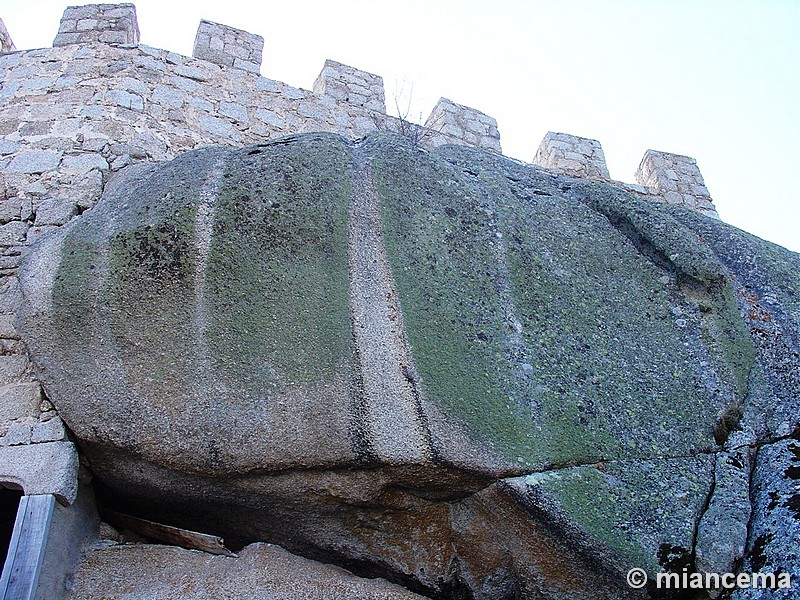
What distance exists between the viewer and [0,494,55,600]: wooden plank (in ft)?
7.03

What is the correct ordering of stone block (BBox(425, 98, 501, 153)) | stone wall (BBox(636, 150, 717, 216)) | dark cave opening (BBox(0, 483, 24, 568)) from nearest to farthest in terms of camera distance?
dark cave opening (BBox(0, 483, 24, 568))
stone block (BBox(425, 98, 501, 153))
stone wall (BBox(636, 150, 717, 216))

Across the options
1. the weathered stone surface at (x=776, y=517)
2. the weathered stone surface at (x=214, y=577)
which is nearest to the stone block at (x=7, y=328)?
the weathered stone surface at (x=214, y=577)

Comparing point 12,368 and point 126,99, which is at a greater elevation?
point 126,99

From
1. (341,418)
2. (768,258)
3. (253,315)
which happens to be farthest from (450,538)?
(768,258)

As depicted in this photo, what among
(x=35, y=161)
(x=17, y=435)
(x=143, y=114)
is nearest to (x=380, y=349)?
(x=17, y=435)

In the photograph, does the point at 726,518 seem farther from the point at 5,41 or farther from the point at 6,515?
the point at 5,41

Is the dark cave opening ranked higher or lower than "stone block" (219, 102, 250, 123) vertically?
lower

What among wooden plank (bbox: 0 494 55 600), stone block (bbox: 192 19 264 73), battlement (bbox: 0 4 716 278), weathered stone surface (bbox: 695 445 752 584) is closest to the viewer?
weathered stone surface (bbox: 695 445 752 584)

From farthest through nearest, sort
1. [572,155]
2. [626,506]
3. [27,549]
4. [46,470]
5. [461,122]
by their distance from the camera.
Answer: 1. [572,155]
2. [461,122]
3. [46,470]
4. [27,549]
5. [626,506]

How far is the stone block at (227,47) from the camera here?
14.5 feet

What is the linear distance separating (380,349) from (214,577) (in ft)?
3.13

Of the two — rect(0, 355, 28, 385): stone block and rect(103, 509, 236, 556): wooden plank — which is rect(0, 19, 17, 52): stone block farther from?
rect(103, 509, 236, 556): wooden plank

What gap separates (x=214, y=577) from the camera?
90.0 inches

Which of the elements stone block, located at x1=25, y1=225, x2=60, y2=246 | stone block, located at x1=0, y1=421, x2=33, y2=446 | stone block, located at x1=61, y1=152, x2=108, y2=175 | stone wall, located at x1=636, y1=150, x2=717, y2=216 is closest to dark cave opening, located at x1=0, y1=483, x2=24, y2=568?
stone block, located at x1=0, y1=421, x2=33, y2=446
